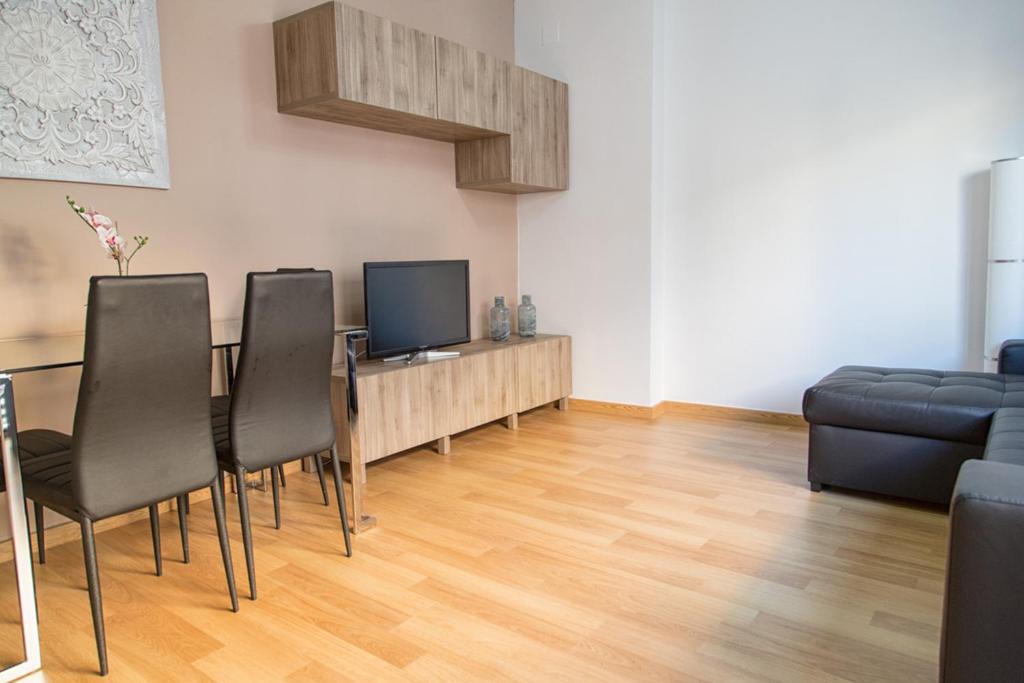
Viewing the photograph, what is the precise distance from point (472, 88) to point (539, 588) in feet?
9.30

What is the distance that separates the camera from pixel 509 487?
3262 millimetres

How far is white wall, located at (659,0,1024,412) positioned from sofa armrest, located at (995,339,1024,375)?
0.50m

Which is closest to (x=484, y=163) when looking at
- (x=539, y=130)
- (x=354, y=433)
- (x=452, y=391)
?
(x=539, y=130)

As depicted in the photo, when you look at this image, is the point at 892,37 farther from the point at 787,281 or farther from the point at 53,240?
the point at 53,240

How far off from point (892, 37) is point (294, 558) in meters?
4.04

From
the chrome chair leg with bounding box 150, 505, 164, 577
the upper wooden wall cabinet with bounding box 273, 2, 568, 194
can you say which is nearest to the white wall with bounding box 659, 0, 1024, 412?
the upper wooden wall cabinet with bounding box 273, 2, 568, 194

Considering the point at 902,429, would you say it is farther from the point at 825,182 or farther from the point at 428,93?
the point at 428,93

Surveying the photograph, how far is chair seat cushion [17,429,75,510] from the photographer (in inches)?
75.3

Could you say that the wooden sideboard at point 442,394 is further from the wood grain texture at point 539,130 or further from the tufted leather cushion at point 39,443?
the wood grain texture at point 539,130

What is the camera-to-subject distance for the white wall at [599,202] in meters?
4.49

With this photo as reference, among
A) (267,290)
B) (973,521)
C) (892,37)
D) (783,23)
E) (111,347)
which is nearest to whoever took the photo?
(973,521)

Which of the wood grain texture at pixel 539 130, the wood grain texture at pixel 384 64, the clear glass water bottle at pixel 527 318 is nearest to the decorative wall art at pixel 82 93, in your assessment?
the wood grain texture at pixel 384 64

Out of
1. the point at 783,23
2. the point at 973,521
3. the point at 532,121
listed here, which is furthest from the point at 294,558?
the point at 783,23

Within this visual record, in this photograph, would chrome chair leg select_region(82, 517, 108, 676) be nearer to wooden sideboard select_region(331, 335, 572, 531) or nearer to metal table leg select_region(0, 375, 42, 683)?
metal table leg select_region(0, 375, 42, 683)
